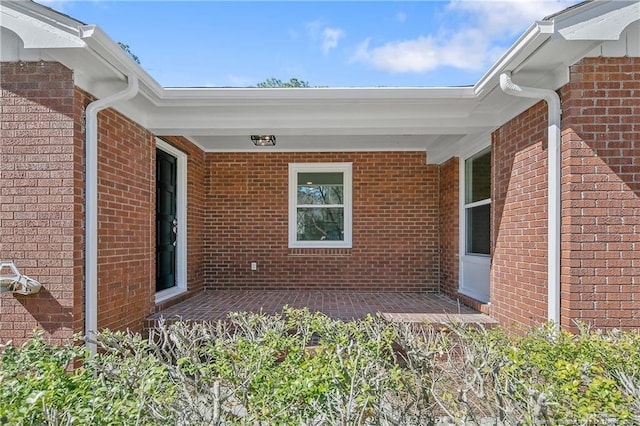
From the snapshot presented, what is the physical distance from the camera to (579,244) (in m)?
3.13

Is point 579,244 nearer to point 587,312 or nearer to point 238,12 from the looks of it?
point 587,312

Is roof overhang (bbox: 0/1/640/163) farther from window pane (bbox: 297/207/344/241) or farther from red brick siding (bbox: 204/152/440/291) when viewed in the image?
window pane (bbox: 297/207/344/241)

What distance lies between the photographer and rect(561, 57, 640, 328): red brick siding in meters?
3.12

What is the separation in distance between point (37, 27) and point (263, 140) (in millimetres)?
3251

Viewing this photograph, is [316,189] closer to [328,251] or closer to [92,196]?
[328,251]

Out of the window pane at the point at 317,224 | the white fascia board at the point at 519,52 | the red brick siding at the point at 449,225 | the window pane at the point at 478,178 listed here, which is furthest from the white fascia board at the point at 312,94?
the window pane at the point at 317,224

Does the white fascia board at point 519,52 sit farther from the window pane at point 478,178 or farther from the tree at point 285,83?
the tree at point 285,83

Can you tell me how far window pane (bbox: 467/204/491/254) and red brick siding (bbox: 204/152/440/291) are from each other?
0.99m

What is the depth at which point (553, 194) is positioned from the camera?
327 centimetres

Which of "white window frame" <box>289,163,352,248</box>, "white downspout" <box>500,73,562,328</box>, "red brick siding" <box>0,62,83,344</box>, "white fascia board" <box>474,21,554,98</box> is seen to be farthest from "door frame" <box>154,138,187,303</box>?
"white downspout" <box>500,73,562,328</box>

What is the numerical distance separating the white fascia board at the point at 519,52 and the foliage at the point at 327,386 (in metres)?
2.29

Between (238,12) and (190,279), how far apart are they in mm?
4375

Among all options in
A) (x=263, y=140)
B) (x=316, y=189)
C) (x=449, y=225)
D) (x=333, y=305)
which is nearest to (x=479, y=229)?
(x=449, y=225)

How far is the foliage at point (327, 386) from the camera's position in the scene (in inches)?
75.0
